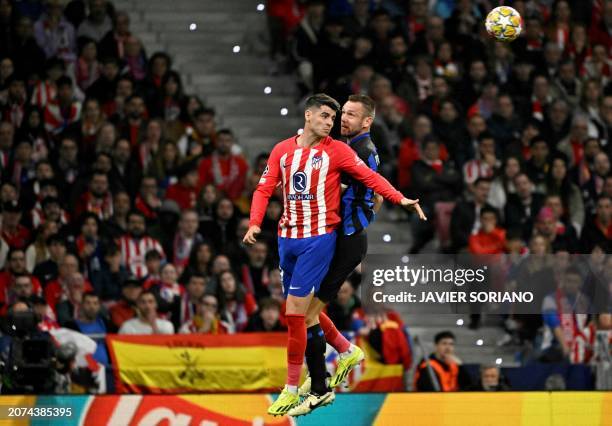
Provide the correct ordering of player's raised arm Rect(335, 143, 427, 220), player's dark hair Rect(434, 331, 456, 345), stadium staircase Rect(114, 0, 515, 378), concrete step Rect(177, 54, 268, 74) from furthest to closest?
1. concrete step Rect(177, 54, 268, 74)
2. stadium staircase Rect(114, 0, 515, 378)
3. player's dark hair Rect(434, 331, 456, 345)
4. player's raised arm Rect(335, 143, 427, 220)

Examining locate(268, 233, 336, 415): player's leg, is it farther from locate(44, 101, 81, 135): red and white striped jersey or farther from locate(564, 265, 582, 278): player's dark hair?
locate(44, 101, 81, 135): red and white striped jersey

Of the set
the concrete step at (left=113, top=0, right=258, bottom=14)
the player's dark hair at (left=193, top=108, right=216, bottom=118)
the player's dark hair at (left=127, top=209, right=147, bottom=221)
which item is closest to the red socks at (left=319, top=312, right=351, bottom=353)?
the player's dark hair at (left=127, top=209, right=147, bottom=221)

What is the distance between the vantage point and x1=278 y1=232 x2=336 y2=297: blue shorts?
10703mm

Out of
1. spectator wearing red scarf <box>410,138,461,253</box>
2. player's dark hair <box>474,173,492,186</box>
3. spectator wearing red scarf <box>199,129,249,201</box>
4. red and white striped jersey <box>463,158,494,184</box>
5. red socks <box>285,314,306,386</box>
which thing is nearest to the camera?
red socks <box>285,314,306,386</box>

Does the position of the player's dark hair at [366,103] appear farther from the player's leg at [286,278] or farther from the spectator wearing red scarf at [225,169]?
the spectator wearing red scarf at [225,169]

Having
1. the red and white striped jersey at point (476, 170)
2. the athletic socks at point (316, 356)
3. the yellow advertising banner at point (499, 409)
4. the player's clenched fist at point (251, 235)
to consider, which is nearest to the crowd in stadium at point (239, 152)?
the red and white striped jersey at point (476, 170)

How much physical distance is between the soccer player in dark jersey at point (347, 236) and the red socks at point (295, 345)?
157 millimetres

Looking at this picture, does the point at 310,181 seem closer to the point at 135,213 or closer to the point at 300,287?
the point at 300,287

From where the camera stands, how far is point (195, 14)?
19609mm

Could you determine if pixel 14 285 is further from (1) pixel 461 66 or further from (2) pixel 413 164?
(1) pixel 461 66

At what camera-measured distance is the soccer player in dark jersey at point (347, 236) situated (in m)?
10.9

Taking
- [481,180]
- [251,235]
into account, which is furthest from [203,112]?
[251,235]

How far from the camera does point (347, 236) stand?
35.7ft

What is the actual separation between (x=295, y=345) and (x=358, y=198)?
45.5 inches
